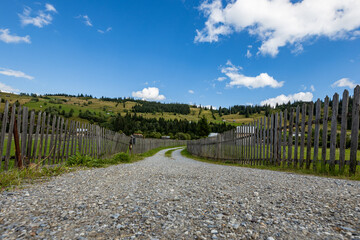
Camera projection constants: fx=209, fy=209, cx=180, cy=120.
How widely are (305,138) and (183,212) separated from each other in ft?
22.5

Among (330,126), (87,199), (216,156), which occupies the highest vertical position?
(330,126)

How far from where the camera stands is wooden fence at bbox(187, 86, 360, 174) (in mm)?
5965

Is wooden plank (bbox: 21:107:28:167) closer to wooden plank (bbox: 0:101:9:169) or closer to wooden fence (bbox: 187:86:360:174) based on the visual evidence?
wooden plank (bbox: 0:101:9:169)


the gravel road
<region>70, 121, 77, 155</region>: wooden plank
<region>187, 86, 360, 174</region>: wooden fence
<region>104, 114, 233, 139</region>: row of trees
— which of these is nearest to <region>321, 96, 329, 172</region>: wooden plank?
<region>187, 86, 360, 174</region>: wooden fence

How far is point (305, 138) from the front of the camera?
7906 mm

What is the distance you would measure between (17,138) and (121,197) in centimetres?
445

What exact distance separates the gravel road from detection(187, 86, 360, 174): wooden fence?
200 cm

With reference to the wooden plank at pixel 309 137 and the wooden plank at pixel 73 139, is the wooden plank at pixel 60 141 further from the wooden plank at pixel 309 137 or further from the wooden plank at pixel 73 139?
the wooden plank at pixel 309 137

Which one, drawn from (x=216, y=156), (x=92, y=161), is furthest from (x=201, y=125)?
(x=92, y=161)

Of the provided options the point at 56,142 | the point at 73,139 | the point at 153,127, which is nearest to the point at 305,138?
the point at 56,142

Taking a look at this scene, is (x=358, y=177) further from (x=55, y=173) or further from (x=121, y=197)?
(x=55, y=173)

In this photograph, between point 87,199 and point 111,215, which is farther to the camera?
point 87,199

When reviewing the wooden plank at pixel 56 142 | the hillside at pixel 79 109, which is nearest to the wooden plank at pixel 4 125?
the wooden plank at pixel 56 142

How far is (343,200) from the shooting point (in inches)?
131
